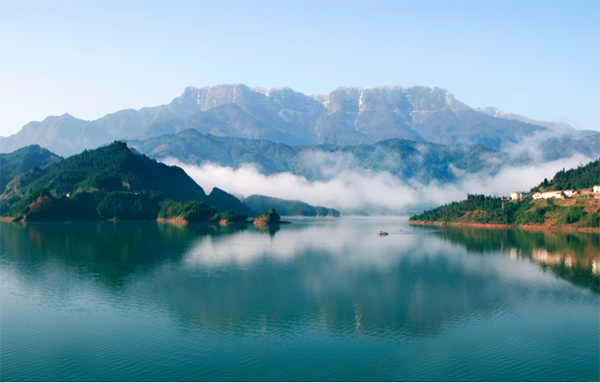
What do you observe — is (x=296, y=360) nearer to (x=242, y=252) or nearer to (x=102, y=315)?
(x=102, y=315)

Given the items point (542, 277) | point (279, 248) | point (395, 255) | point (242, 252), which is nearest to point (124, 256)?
point (242, 252)

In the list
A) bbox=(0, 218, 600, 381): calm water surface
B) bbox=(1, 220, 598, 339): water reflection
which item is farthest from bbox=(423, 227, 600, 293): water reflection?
bbox=(0, 218, 600, 381): calm water surface

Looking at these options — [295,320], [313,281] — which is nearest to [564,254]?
[313,281]

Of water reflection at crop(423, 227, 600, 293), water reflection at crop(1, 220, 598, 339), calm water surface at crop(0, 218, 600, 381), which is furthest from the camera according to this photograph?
water reflection at crop(423, 227, 600, 293)

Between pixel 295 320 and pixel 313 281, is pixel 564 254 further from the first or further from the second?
pixel 295 320

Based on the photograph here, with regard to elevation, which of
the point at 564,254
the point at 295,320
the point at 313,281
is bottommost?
the point at 295,320

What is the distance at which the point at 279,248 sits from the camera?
428 ft

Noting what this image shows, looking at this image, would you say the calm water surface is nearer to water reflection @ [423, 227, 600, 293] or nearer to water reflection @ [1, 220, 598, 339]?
water reflection @ [1, 220, 598, 339]

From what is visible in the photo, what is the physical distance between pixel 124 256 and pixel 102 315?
53.1 m

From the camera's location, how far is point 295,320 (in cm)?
5122

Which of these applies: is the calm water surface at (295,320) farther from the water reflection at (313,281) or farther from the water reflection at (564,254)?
the water reflection at (564,254)

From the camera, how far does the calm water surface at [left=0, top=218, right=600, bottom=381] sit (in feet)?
126

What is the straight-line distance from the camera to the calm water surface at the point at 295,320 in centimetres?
3828

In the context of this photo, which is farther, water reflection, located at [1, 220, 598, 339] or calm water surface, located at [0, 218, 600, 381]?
water reflection, located at [1, 220, 598, 339]
